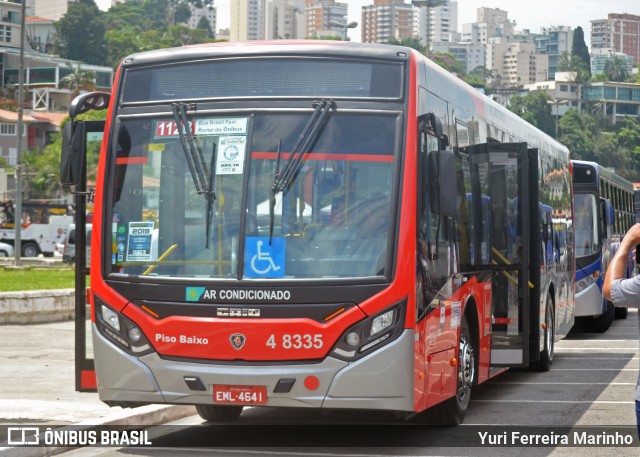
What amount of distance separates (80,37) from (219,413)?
16934 cm

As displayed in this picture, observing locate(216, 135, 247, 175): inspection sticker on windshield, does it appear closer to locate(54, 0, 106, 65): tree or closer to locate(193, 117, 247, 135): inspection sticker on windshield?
locate(193, 117, 247, 135): inspection sticker on windshield

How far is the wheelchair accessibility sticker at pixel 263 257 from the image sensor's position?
361 inches

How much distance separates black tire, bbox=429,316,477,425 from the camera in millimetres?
10789

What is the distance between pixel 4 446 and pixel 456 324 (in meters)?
3.71

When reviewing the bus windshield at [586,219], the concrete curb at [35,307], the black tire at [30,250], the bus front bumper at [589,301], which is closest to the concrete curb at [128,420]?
the concrete curb at [35,307]

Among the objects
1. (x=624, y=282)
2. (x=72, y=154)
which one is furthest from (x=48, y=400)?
(x=624, y=282)

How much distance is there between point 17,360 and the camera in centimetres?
1548

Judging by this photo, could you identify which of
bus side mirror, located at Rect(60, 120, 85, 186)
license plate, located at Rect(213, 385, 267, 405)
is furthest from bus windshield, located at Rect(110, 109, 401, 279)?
license plate, located at Rect(213, 385, 267, 405)

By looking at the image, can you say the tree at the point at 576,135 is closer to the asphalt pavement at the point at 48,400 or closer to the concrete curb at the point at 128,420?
the asphalt pavement at the point at 48,400

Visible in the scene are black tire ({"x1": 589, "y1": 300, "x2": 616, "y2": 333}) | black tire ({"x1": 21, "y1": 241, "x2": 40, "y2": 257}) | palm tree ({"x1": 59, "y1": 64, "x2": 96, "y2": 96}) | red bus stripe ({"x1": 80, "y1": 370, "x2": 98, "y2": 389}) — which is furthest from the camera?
palm tree ({"x1": 59, "y1": 64, "x2": 96, "y2": 96})

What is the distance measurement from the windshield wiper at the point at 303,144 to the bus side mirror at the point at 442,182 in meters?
0.84

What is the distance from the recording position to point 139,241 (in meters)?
9.54

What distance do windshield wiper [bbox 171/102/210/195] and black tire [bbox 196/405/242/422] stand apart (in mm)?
2480

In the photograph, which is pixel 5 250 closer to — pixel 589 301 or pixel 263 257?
pixel 589 301
